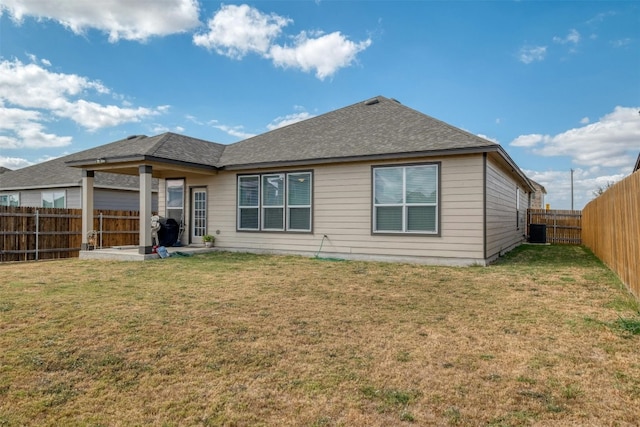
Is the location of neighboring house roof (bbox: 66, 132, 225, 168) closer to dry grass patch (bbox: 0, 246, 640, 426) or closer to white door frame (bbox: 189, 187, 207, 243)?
white door frame (bbox: 189, 187, 207, 243)

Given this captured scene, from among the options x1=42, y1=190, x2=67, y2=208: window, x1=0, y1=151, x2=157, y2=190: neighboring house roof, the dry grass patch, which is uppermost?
x1=0, y1=151, x2=157, y2=190: neighboring house roof

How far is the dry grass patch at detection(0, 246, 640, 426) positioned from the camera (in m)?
2.60

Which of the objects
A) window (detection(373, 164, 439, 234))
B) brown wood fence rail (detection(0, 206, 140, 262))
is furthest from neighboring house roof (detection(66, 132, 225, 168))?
window (detection(373, 164, 439, 234))

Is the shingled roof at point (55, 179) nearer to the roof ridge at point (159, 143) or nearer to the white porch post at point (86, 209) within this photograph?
the white porch post at point (86, 209)

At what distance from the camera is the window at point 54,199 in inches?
704

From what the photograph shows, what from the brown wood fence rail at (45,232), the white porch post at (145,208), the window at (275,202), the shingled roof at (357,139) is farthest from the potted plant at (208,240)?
the brown wood fence rail at (45,232)

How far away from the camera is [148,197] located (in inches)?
429

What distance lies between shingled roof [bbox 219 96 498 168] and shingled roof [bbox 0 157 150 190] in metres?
7.67

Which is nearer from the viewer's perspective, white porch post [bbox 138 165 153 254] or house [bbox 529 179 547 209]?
white porch post [bbox 138 165 153 254]

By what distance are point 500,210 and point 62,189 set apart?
Result: 61.4 ft

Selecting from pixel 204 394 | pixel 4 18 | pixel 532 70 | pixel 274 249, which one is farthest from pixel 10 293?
pixel 532 70

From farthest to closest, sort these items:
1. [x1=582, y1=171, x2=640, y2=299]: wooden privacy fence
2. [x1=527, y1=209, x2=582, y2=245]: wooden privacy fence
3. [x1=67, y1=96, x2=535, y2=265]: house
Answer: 1. [x1=527, y1=209, x2=582, y2=245]: wooden privacy fence
2. [x1=67, y1=96, x2=535, y2=265]: house
3. [x1=582, y1=171, x2=640, y2=299]: wooden privacy fence

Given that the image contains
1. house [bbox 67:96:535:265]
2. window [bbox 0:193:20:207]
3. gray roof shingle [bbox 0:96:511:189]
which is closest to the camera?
house [bbox 67:96:535:265]

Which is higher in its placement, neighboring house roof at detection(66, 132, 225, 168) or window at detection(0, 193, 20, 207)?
neighboring house roof at detection(66, 132, 225, 168)
